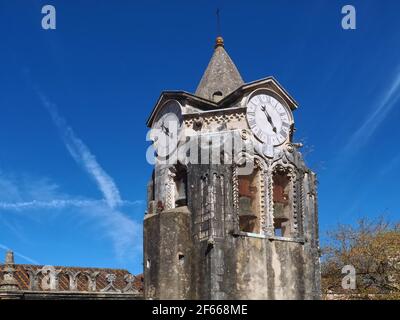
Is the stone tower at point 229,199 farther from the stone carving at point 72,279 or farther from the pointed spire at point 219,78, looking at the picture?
the stone carving at point 72,279

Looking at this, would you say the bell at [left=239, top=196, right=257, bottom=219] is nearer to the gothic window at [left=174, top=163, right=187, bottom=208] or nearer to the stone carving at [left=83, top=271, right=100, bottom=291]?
the gothic window at [left=174, top=163, right=187, bottom=208]

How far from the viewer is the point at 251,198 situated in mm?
26422

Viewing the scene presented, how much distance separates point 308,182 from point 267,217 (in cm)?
262

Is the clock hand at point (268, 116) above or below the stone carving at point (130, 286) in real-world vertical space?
above

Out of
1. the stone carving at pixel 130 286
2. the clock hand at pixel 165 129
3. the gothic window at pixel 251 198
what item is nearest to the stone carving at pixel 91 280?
the stone carving at pixel 130 286

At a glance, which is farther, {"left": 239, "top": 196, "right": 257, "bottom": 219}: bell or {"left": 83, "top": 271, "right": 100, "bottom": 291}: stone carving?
{"left": 83, "top": 271, "right": 100, "bottom": 291}: stone carving

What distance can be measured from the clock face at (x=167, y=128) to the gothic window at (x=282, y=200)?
394cm

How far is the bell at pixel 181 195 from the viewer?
26828 mm

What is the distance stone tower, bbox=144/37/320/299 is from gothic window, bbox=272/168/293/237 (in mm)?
39

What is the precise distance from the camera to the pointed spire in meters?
27.8

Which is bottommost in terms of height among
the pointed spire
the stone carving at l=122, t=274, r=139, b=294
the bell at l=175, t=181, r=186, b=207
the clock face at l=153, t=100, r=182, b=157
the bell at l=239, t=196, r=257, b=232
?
the stone carving at l=122, t=274, r=139, b=294

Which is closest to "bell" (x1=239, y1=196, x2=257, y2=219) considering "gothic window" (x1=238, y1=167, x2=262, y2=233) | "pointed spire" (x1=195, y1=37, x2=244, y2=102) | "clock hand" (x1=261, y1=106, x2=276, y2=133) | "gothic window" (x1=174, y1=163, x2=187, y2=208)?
"gothic window" (x1=238, y1=167, x2=262, y2=233)

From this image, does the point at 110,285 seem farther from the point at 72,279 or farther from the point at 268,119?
the point at 268,119
